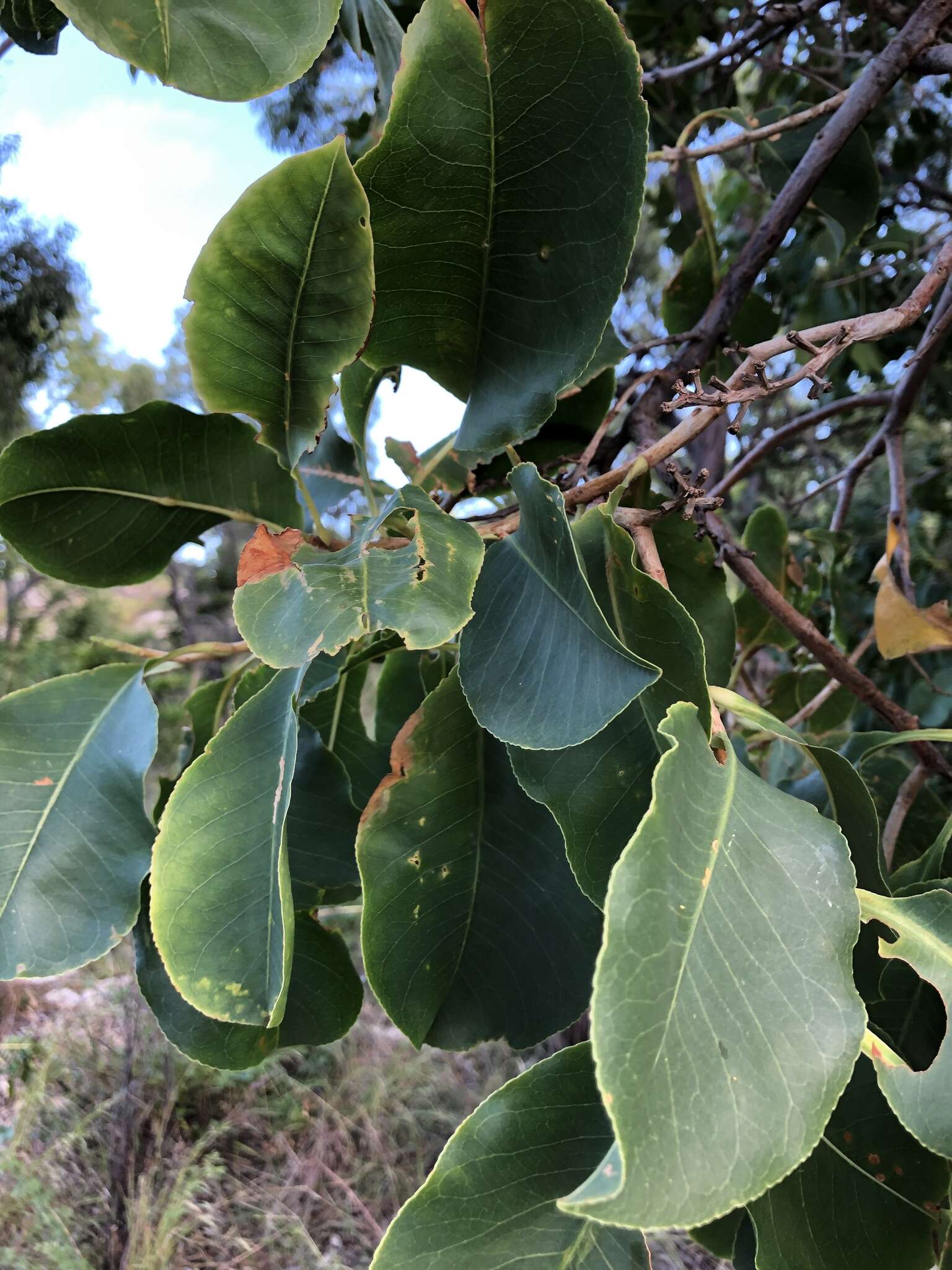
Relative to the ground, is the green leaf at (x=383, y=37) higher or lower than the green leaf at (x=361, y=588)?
higher

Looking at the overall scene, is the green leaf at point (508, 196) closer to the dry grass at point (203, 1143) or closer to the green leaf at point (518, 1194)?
the green leaf at point (518, 1194)

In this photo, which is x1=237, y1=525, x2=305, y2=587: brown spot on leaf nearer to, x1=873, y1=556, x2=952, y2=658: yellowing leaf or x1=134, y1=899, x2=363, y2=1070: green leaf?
x1=134, y1=899, x2=363, y2=1070: green leaf

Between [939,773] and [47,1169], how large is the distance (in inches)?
111

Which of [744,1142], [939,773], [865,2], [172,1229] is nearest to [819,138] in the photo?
[865,2]

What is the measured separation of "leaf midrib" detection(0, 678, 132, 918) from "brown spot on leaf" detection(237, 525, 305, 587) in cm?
24

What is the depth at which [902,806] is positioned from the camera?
24.3 inches

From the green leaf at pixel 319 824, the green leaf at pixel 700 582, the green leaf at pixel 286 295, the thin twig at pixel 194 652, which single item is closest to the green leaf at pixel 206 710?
the thin twig at pixel 194 652

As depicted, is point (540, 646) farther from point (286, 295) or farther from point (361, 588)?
point (286, 295)

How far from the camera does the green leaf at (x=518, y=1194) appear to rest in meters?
0.33

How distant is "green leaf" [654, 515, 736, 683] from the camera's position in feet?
1.78

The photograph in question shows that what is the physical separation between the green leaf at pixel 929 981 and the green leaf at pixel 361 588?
0.25 metres

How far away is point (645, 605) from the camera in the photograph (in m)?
0.38

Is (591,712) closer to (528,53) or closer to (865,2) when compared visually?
(528,53)

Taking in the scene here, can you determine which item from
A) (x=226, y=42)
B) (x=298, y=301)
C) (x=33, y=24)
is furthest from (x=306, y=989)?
(x=33, y=24)
